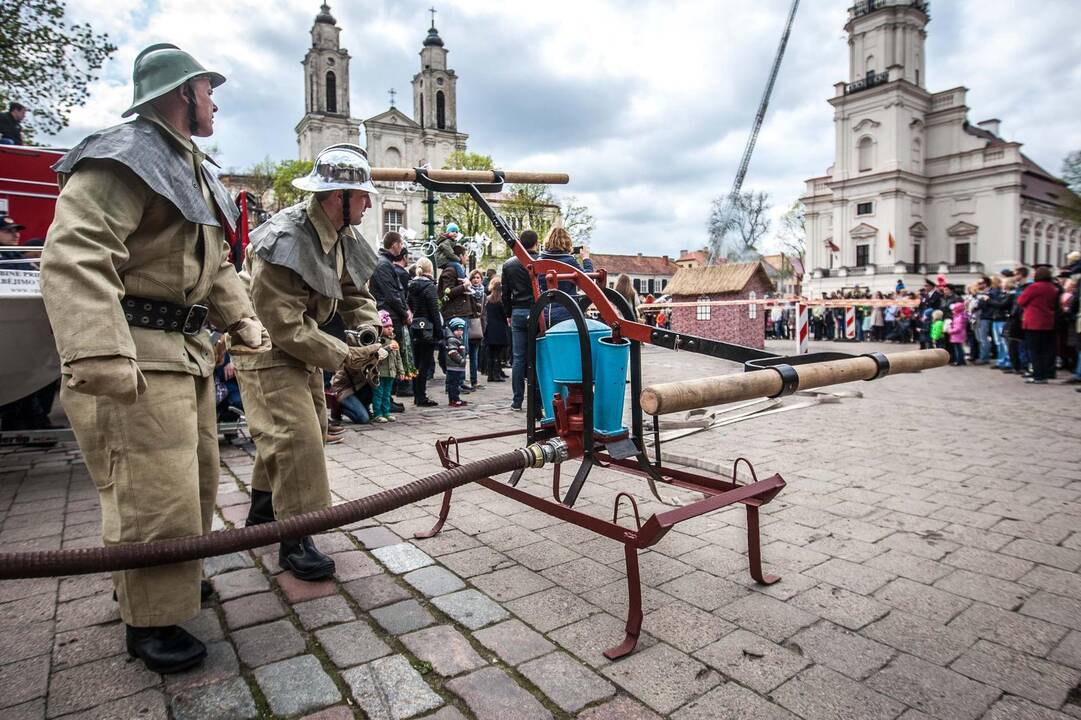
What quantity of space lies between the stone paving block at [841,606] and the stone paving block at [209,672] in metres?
2.28

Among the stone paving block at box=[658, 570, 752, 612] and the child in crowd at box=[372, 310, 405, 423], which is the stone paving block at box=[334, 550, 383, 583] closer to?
the stone paving block at box=[658, 570, 752, 612]

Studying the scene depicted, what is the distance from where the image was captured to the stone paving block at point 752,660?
2.25 meters

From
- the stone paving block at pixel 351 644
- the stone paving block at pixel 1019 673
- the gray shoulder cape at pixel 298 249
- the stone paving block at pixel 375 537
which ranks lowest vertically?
the stone paving block at pixel 1019 673

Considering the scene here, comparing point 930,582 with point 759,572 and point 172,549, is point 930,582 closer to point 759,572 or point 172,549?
point 759,572

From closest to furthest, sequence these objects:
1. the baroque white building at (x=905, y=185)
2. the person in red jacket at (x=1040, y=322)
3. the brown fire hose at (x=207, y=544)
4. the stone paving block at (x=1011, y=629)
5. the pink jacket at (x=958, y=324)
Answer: the brown fire hose at (x=207, y=544), the stone paving block at (x=1011, y=629), the person in red jacket at (x=1040, y=322), the pink jacket at (x=958, y=324), the baroque white building at (x=905, y=185)

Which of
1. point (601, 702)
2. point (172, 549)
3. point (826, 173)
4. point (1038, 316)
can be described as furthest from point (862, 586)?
point (826, 173)

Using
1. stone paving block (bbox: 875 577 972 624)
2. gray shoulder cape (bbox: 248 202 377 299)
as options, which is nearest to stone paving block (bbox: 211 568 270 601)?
gray shoulder cape (bbox: 248 202 377 299)

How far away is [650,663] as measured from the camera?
7.71 ft

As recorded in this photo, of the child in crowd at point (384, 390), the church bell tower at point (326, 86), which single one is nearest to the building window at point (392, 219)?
the church bell tower at point (326, 86)

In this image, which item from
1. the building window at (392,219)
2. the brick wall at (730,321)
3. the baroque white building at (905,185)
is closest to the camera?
the brick wall at (730,321)

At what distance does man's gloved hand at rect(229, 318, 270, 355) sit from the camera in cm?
273

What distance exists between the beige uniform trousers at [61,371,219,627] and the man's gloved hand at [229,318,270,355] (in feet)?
1.24

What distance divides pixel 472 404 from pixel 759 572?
20.2ft

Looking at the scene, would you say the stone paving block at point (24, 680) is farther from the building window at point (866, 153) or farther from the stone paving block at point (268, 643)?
the building window at point (866, 153)
